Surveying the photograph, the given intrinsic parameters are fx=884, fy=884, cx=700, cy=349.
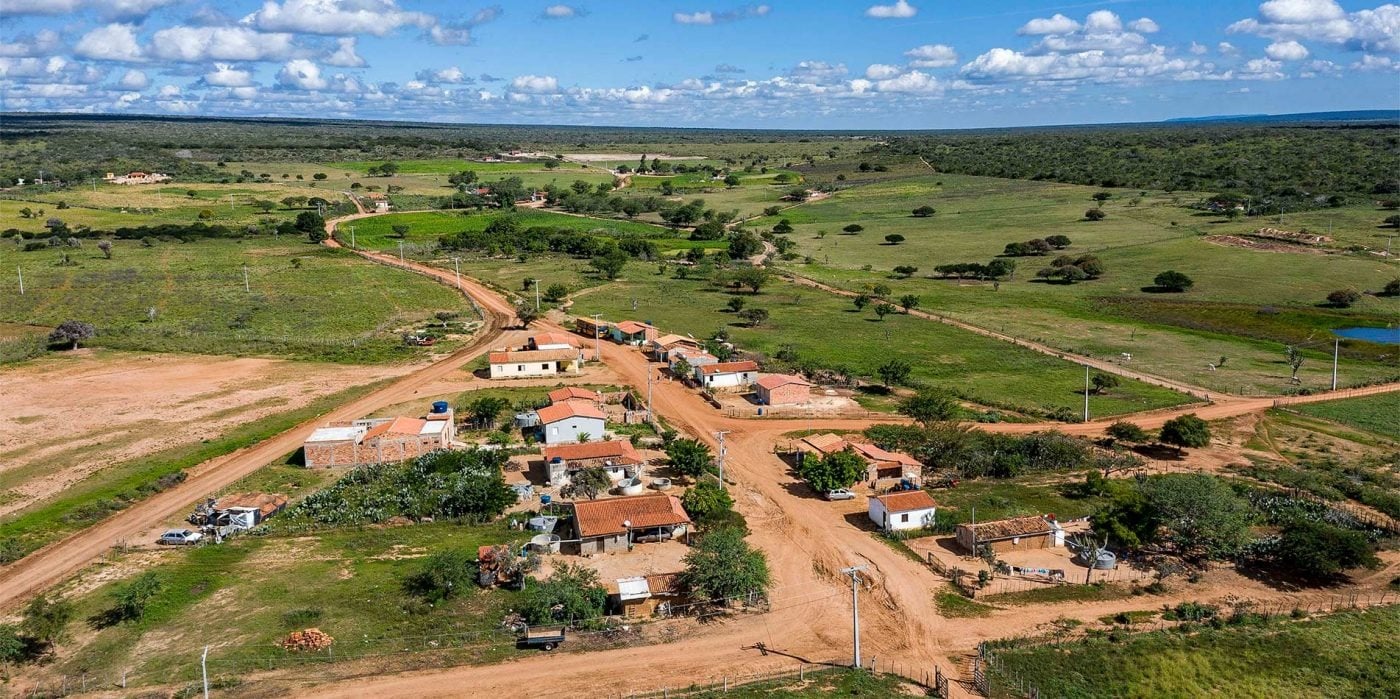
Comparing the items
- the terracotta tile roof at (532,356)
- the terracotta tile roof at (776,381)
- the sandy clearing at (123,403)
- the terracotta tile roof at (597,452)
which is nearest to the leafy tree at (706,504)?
the terracotta tile roof at (597,452)

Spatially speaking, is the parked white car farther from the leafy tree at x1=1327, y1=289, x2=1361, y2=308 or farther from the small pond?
the leafy tree at x1=1327, y1=289, x2=1361, y2=308

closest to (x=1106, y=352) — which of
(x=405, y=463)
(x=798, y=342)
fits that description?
(x=798, y=342)

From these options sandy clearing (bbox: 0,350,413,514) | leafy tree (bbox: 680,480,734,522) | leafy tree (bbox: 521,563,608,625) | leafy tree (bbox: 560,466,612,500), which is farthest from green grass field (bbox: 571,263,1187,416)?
leafy tree (bbox: 521,563,608,625)

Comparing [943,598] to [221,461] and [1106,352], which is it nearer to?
[221,461]

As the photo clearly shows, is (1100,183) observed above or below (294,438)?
above

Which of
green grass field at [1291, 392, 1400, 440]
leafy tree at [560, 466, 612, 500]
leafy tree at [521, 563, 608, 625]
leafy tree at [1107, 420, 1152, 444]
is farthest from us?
green grass field at [1291, 392, 1400, 440]

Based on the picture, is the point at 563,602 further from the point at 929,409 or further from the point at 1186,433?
the point at 1186,433

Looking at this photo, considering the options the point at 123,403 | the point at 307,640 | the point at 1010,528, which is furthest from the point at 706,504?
the point at 123,403
